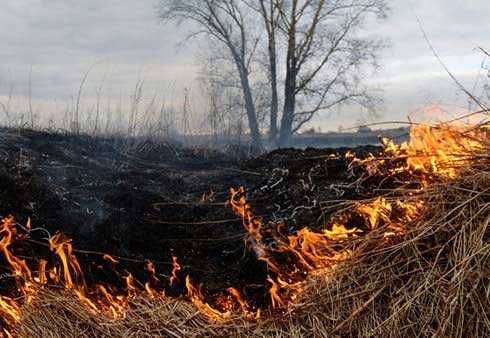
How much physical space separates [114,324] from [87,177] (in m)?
2.32

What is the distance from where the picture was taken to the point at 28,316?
2.91m

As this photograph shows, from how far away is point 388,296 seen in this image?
2.59 metres

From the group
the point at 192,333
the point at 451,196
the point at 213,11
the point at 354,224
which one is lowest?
the point at 192,333

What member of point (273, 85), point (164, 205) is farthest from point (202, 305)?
point (273, 85)

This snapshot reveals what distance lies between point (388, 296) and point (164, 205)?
235 cm

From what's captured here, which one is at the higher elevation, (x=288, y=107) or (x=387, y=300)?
(x=288, y=107)

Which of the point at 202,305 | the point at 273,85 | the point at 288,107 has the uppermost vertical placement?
the point at 273,85

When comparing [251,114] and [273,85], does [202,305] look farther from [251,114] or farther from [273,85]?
[273,85]

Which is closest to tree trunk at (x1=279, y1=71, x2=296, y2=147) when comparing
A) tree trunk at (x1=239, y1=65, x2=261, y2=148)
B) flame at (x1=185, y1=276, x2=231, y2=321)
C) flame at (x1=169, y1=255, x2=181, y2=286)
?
tree trunk at (x1=239, y1=65, x2=261, y2=148)

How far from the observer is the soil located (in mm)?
3461

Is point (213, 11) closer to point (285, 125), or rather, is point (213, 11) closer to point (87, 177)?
point (285, 125)

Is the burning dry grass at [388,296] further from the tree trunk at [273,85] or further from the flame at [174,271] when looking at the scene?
the tree trunk at [273,85]

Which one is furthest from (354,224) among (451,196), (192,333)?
(192,333)

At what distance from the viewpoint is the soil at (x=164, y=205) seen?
136 inches
